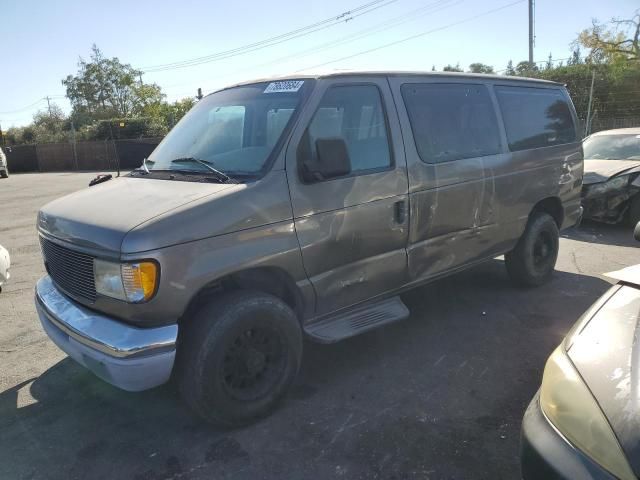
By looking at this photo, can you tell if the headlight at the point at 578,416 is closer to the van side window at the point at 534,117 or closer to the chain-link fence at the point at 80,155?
the van side window at the point at 534,117

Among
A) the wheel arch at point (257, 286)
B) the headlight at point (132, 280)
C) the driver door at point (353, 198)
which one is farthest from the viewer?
the driver door at point (353, 198)

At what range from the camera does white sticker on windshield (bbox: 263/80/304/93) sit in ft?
10.9

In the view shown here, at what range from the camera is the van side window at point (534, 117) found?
4664 millimetres

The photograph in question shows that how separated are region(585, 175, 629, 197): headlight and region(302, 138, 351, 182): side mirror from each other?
6488mm

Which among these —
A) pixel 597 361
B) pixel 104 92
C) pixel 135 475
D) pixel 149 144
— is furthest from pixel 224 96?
pixel 104 92

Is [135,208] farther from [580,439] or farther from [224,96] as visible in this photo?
[580,439]

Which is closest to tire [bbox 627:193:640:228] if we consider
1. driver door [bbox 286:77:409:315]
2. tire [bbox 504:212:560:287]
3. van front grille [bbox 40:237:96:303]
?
tire [bbox 504:212:560:287]

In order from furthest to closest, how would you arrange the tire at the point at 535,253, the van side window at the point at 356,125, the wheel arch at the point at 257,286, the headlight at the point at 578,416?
the tire at the point at 535,253 < the van side window at the point at 356,125 < the wheel arch at the point at 257,286 < the headlight at the point at 578,416

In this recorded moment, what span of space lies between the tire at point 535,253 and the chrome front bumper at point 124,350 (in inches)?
151

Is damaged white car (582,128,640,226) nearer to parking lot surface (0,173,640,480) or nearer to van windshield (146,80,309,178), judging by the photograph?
parking lot surface (0,173,640,480)

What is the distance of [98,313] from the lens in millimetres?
2828

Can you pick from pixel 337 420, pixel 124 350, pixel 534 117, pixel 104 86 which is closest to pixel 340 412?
pixel 337 420

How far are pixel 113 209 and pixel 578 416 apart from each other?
2560 mm

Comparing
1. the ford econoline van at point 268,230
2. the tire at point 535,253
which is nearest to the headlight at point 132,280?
the ford econoline van at point 268,230
